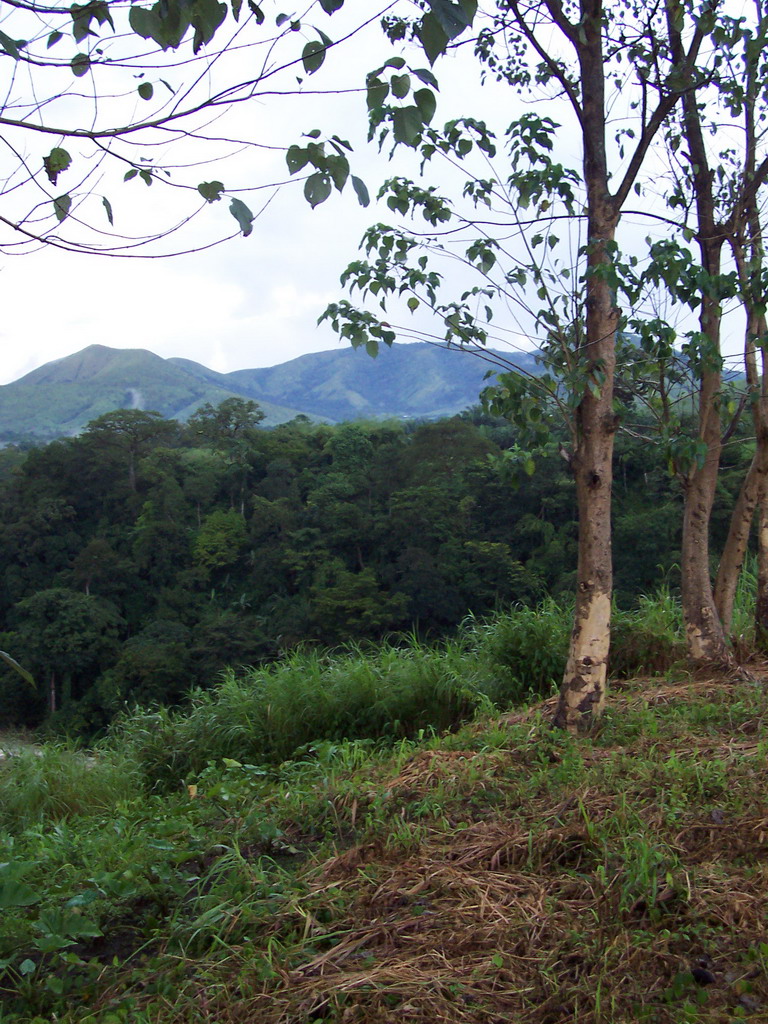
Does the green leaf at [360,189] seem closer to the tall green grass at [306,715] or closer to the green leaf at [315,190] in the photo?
the green leaf at [315,190]

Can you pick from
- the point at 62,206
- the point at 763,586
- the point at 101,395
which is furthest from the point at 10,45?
the point at 101,395

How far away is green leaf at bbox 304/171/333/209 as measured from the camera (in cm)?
136

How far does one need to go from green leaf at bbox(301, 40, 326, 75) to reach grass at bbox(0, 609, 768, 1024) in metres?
1.55

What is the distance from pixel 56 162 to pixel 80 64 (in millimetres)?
205

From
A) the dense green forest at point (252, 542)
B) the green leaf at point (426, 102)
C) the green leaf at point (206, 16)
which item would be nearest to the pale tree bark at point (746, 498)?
the green leaf at point (426, 102)

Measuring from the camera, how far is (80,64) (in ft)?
4.58

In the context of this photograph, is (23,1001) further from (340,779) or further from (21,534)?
(21,534)

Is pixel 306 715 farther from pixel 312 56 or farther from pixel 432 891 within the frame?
pixel 312 56

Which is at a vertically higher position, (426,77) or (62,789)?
(426,77)

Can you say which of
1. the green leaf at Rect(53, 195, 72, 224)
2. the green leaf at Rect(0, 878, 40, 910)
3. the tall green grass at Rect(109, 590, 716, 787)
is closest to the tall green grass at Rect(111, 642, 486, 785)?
the tall green grass at Rect(109, 590, 716, 787)

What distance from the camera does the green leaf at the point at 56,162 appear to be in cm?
154

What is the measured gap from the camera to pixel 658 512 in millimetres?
18000

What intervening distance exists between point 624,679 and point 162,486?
2581 cm

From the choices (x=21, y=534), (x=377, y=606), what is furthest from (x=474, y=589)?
(x=21, y=534)
